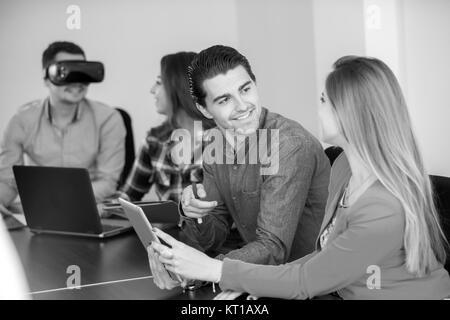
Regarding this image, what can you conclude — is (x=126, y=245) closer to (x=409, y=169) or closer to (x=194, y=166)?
(x=194, y=166)

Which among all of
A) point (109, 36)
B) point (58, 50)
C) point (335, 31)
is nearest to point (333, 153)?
point (335, 31)

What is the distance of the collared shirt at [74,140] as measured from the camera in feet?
9.91

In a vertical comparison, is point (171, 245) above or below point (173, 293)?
above

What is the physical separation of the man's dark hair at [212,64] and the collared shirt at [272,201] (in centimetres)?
18

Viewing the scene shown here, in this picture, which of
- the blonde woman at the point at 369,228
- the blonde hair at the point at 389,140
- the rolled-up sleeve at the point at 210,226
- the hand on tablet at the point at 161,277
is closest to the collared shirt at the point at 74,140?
the rolled-up sleeve at the point at 210,226

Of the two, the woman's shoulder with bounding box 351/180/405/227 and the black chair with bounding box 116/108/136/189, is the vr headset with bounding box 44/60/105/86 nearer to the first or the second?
the black chair with bounding box 116/108/136/189

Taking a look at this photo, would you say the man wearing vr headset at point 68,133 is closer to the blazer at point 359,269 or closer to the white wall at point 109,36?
the white wall at point 109,36

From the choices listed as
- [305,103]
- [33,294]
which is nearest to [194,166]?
[305,103]

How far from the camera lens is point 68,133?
310cm

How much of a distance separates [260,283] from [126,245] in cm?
68

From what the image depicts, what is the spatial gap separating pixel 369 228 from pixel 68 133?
2135mm

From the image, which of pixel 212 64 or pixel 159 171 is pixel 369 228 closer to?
pixel 212 64

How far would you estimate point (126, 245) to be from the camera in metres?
1.92

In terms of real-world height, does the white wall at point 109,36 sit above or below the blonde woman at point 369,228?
above
